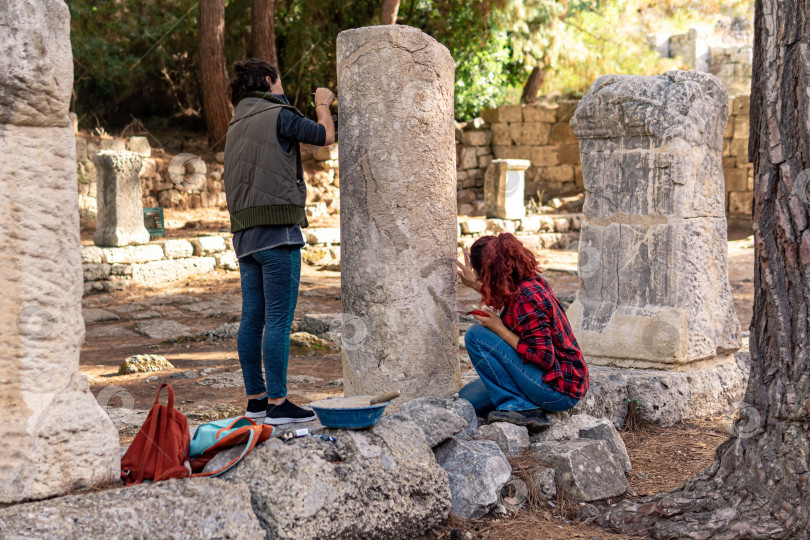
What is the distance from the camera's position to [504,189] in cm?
1534

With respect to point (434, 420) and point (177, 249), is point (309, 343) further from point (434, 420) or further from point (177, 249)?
point (177, 249)

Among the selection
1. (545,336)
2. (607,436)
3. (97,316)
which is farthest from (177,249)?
(607,436)

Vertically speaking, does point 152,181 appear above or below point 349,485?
above

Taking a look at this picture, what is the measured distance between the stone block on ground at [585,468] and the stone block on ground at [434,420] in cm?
44

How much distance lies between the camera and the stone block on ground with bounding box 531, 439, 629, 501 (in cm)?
368

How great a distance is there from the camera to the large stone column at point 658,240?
15.4 feet

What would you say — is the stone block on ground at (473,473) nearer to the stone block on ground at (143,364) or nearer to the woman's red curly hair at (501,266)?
the woman's red curly hair at (501,266)

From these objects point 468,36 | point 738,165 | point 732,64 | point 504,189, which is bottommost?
point 504,189

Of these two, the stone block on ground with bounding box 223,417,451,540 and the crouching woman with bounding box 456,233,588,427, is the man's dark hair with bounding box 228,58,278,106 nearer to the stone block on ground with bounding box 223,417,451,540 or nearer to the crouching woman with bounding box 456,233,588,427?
the crouching woman with bounding box 456,233,588,427

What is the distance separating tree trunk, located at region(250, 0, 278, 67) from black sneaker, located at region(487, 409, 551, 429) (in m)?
11.7

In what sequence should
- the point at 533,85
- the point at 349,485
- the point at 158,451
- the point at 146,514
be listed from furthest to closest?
the point at 533,85, the point at 349,485, the point at 158,451, the point at 146,514

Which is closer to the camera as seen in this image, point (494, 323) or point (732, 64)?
point (494, 323)

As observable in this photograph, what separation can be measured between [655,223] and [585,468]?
1676 mm

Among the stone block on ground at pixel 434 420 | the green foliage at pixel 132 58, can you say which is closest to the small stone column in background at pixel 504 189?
the green foliage at pixel 132 58
